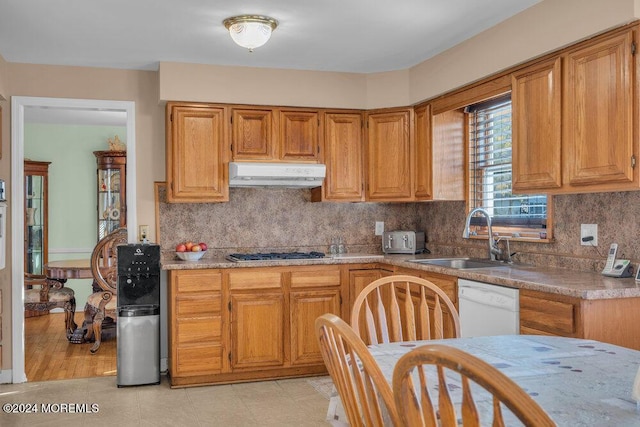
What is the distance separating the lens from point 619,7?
2746 mm

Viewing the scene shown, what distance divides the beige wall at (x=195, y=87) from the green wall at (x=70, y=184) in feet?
10.9

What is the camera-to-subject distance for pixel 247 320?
435 cm

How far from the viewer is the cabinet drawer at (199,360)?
4215 mm

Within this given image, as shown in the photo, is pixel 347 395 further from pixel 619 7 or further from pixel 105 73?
pixel 105 73

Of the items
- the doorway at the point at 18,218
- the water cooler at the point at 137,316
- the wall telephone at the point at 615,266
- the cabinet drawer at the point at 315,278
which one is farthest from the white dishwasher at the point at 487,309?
the doorway at the point at 18,218

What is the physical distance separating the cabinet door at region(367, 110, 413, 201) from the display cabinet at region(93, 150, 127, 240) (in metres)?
3.79

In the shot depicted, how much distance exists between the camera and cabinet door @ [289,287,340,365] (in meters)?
4.45

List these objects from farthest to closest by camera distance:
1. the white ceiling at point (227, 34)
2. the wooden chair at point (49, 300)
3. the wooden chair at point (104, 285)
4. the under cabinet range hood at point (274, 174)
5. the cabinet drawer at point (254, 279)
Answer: the wooden chair at point (49, 300) < the wooden chair at point (104, 285) < the under cabinet range hood at point (274, 174) < the cabinet drawer at point (254, 279) < the white ceiling at point (227, 34)

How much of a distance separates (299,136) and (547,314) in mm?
2536

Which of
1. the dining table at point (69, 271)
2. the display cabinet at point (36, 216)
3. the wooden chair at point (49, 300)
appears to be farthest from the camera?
the display cabinet at point (36, 216)

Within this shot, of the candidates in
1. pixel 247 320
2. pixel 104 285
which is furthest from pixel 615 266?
pixel 104 285

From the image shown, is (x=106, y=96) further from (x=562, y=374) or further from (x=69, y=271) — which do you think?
(x=562, y=374)

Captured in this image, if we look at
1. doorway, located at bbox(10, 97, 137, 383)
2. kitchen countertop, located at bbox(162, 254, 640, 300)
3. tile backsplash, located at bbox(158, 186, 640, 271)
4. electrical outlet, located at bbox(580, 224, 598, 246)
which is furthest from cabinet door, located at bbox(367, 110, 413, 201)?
doorway, located at bbox(10, 97, 137, 383)

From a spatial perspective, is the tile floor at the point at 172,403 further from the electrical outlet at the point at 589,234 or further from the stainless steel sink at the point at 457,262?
the electrical outlet at the point at 589,234
